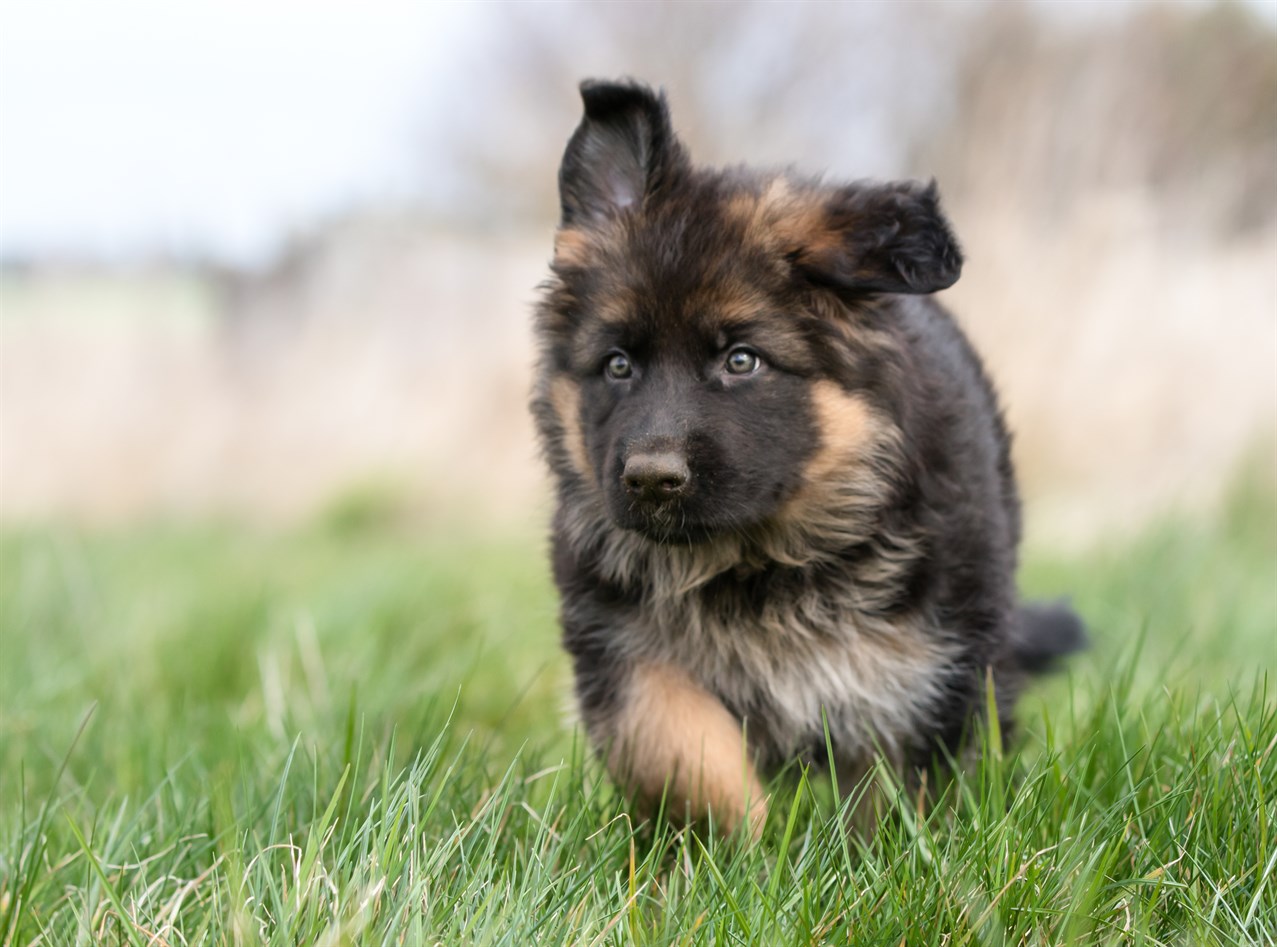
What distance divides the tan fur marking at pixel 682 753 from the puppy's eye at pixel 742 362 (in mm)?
732

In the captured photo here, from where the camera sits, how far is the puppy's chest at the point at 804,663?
3.04 meters

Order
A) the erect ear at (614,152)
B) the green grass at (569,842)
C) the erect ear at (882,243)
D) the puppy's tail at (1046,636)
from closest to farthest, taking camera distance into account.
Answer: the green grass at (569,842) < the erect ear at (882,243) < the erect ear at (614,152) < the puppy's tail at (1046,636)

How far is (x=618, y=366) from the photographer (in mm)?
3084

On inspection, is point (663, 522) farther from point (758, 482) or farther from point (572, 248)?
point (572, 248)

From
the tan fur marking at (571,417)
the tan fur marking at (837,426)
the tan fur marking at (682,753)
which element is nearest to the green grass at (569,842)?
the tan fur marking at (682,753)

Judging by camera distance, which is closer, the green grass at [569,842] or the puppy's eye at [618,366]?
the green grass at [569,842]

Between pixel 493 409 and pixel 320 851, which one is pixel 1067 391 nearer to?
pixel 493 409

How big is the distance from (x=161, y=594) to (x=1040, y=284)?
598 cm

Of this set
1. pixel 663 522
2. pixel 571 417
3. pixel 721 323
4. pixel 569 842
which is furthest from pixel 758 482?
pixel 569 842

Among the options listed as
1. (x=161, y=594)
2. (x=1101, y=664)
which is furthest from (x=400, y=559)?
(x=1101, y=664)

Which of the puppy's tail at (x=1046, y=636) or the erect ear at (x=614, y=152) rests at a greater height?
the erect ear at (x=614, y=152)

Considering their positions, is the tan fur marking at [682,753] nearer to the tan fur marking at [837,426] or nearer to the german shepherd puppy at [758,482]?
the german shepherd puppy at [758,482]

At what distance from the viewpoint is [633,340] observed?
3025 mm

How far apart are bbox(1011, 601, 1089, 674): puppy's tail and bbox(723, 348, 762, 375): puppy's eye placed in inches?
46.5
